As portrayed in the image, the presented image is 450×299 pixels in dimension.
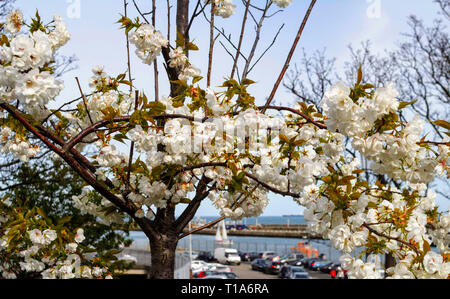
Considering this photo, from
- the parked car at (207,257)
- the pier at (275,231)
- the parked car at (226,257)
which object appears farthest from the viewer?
the pier at (275,231)

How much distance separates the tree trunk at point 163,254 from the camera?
3127 millimetres

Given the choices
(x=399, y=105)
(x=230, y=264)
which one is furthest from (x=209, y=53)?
(x=230, y=264)

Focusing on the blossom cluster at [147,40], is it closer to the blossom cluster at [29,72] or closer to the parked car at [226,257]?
the blossom cluster at [29,72]

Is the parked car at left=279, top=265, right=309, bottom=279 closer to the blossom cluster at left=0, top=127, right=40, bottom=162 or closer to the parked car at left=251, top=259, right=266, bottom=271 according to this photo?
the parked car at left=251, top=259, right=266, bottom=271

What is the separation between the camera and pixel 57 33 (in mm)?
3334

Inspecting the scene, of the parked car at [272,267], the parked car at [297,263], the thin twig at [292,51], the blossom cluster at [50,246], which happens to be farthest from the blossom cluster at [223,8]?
the parked car at [297,263]

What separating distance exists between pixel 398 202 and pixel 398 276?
3.98ft

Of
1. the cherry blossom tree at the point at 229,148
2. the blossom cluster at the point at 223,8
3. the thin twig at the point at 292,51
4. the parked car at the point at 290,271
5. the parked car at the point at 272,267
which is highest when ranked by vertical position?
the blossom cluster at the point at 223,8

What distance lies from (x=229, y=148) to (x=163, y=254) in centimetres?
109

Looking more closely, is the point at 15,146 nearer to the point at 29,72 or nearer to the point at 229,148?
the point at 29,72

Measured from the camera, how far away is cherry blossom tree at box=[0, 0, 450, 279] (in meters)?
2.28

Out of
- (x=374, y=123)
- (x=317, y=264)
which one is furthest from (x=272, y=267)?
(x=374, y=123)

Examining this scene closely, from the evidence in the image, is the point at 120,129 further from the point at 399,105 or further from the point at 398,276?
the point at 398,276

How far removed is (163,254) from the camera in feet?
10.3
